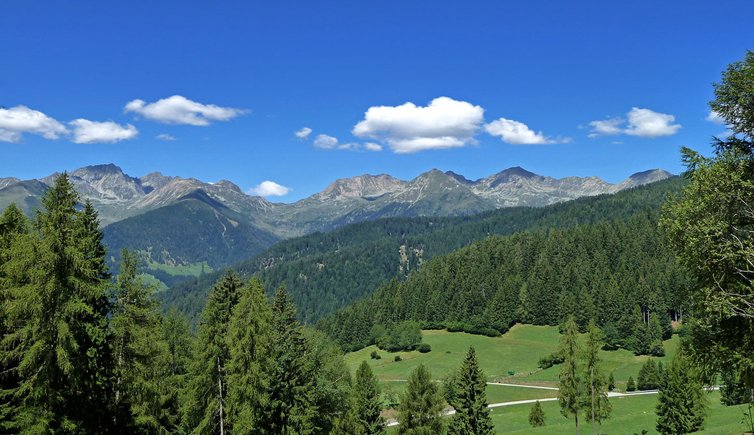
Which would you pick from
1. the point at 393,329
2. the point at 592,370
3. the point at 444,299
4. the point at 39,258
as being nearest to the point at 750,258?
the point at 39,258

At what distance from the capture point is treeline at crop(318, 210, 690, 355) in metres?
132

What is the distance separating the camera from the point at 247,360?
3309 centimetres

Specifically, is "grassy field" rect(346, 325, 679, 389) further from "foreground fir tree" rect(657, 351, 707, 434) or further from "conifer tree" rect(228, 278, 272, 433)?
"conifer tree" rect(228, 278, 272, 433)

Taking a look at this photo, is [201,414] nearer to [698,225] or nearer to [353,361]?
[698,225]

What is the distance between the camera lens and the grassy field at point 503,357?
4097 inches

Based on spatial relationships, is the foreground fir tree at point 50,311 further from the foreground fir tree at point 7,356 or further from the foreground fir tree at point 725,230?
the foreground fir tree at point 725,230

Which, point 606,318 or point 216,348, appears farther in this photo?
point 606,318

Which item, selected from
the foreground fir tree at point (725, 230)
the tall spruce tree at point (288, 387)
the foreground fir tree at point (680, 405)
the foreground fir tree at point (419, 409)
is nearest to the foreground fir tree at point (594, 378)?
the foreground fir tree at point (680, 405)

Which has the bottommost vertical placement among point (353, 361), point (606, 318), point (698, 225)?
point (353, 361)

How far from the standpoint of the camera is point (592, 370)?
46781 millimetres

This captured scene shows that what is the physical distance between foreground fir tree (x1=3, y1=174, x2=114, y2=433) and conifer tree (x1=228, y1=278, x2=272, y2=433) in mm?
11115

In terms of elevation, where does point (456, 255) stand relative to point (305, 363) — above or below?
above

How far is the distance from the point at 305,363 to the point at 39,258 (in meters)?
26.3

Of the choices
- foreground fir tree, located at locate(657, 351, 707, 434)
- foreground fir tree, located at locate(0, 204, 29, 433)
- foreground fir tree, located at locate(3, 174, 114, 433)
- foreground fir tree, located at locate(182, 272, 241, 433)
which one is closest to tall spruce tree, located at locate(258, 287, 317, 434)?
foreground fir tree, located at locate(182, 272, 241, 433)
